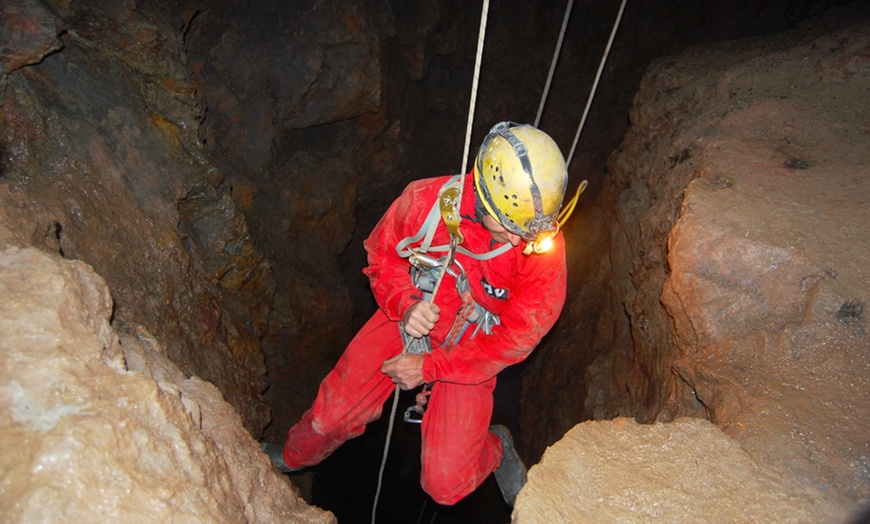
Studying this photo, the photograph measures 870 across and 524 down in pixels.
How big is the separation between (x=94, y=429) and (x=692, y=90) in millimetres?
4509

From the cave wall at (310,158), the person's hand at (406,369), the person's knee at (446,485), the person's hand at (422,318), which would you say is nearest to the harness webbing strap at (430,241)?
the person's hand at (422,318)

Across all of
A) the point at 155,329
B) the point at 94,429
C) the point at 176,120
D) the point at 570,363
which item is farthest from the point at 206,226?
the point at 570,363

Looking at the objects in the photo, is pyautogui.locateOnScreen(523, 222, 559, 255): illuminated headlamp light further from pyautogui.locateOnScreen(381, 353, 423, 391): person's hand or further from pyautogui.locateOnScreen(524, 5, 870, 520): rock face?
pyautogui.locateOnScreen(381, 353, 423, 391): person's hand

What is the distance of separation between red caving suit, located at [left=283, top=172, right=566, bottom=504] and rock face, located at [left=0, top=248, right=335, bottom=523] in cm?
122

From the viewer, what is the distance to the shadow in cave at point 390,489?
216 inches

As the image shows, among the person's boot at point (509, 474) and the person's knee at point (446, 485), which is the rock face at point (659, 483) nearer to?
the person's knee at point (446, 485)

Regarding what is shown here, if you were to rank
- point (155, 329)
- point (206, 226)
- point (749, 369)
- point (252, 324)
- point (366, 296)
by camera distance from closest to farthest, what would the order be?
point (749, 369)
point (155, 329)
point (206, 226)
point (252, 324)
point (366, 296)

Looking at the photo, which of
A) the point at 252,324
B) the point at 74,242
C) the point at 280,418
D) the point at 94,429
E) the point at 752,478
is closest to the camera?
the point at 94,429

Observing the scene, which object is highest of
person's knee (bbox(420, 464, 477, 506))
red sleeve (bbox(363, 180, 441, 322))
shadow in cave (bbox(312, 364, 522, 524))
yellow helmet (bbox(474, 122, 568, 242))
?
yellow helmet (bbox(474, 122, 568, 242))

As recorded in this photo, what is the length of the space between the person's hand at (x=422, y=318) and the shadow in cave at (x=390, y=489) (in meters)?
3.22

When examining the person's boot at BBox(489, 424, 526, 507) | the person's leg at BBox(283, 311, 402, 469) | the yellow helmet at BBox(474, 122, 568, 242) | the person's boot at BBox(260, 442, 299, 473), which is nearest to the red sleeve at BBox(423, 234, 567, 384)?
the yellow helmet at BBox(474, 122, 568, 242)

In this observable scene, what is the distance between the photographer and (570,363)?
550cm

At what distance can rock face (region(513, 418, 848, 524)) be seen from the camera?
197cm

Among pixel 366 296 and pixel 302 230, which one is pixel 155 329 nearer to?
pixel 302 230
